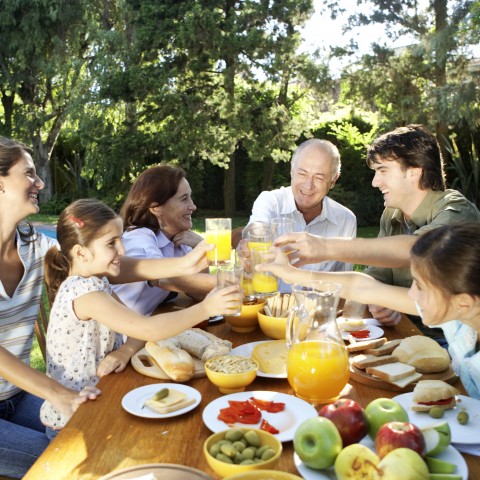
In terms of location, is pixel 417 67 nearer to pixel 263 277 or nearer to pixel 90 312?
pixel 263 277

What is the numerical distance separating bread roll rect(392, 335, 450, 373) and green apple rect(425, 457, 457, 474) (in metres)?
0.72

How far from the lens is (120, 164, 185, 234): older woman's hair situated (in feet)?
10.7

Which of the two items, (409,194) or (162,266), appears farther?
(409,194)

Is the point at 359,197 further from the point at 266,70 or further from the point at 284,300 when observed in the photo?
the point at 284,300

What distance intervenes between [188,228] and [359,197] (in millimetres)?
10456

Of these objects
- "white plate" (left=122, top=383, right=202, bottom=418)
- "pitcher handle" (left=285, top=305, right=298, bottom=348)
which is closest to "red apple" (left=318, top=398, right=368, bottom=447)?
"pitcher handle" (left=285, top=305, right=298, bottom=348)

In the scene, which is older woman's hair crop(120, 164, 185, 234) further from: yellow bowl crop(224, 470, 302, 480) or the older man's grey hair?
yellow bowl crop(224, 470, 302, 480)

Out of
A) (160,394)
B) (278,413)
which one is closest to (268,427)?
(278,413)

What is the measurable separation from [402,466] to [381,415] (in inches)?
10.2

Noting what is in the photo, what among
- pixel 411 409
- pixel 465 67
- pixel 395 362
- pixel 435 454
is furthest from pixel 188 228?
pixel 465 67

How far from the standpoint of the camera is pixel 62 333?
7.50 ft

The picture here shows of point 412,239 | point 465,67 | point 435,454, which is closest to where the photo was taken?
point 435,454

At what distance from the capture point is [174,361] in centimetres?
194

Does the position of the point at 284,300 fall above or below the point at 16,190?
below
